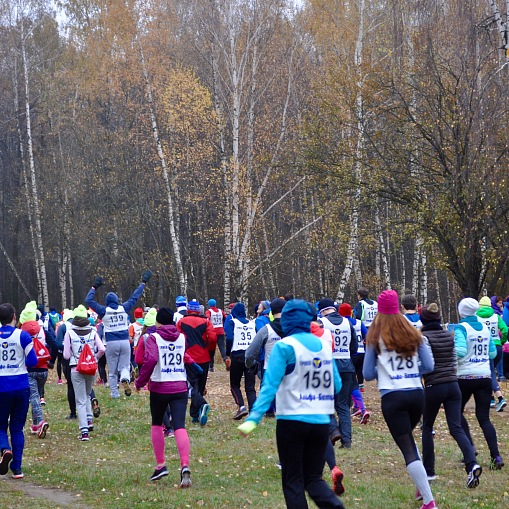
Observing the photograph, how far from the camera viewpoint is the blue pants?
7.64 metres

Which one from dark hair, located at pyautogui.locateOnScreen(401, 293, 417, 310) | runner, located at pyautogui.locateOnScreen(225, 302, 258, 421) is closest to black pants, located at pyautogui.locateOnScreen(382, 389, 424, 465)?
dark hair, located at pyautogui.locateOnScreen(401, 293, 417, 310)

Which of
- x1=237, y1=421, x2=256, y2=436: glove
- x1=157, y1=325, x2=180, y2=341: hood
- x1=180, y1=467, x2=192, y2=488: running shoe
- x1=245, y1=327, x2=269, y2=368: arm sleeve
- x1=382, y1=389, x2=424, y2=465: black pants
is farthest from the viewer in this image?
x1=245, y1=327, x2=269, y2=368: arm sleeve

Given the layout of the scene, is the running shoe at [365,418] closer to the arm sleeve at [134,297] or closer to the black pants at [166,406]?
the arm sleeve at [134,297]

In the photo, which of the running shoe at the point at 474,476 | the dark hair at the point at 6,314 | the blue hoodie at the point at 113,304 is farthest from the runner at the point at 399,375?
the blue hoodie at the point at 113,304

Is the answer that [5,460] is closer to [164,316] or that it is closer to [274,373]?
[164,316]

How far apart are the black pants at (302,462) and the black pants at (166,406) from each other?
269cm

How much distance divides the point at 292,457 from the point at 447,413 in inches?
103

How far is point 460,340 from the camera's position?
7223 millimetres

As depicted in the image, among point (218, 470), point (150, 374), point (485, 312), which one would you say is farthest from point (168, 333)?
point (485, 312)

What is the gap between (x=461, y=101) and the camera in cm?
1812

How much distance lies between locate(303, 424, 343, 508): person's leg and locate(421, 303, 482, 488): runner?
6.89ft

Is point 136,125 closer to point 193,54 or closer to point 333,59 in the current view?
point 193,54

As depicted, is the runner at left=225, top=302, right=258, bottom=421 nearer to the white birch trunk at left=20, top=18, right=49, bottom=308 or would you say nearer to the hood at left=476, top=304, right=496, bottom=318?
the hood at left=476, top=304, right=496, bottom=318

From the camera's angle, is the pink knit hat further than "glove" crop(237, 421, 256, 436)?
Yes
